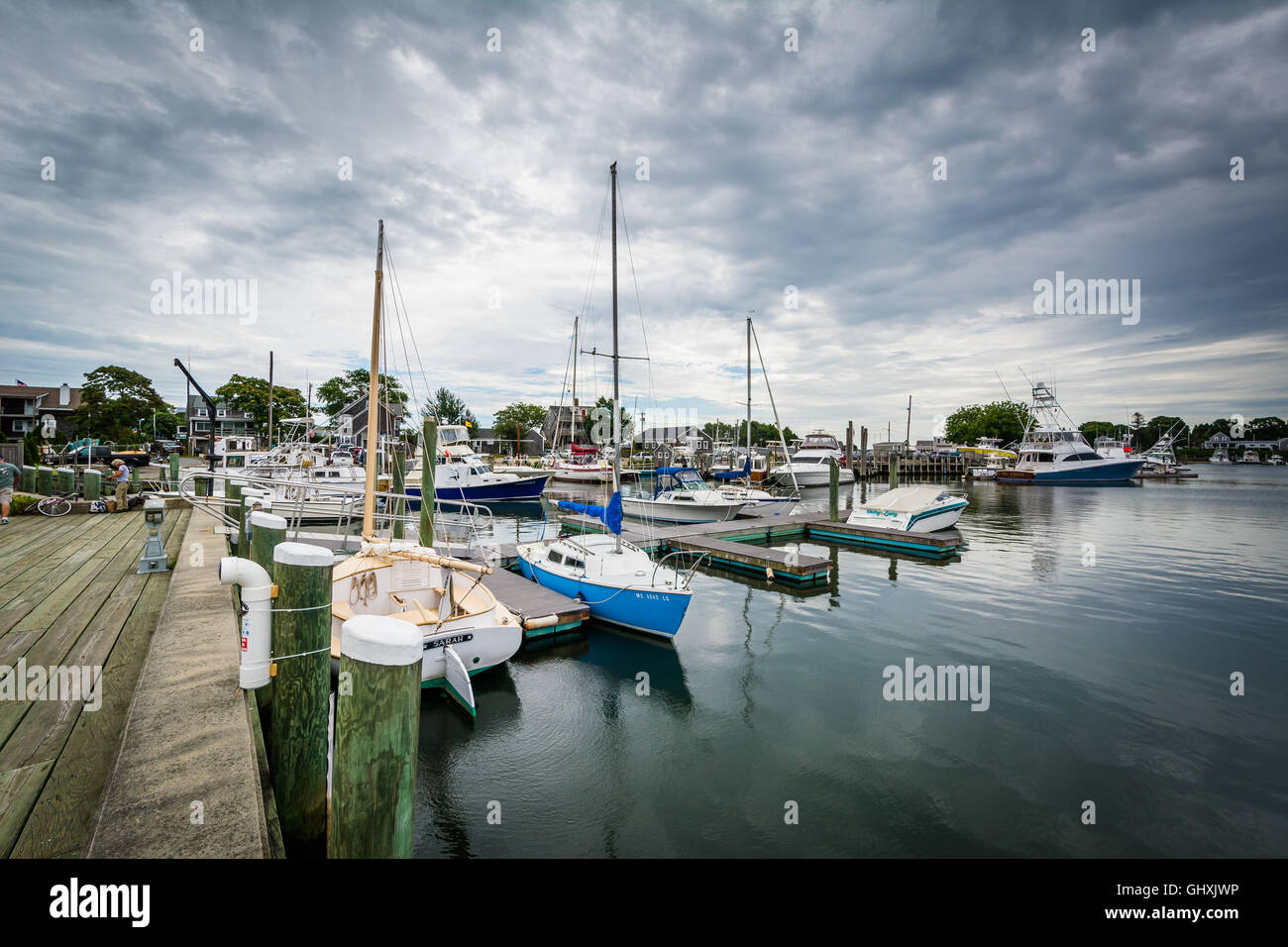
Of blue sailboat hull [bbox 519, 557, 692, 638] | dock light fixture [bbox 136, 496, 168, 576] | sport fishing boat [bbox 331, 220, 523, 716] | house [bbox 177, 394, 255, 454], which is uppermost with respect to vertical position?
house [bbox 177, 394, 255, 454]

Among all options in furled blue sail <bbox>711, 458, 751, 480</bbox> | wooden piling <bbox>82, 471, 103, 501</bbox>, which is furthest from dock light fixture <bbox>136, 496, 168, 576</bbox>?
furled blue sail <bbox>711, 458, 751, 480</bbox>

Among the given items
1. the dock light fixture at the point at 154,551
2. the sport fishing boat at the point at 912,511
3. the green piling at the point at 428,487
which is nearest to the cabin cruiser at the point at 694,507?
the sport fishing boat at the point at 912,511

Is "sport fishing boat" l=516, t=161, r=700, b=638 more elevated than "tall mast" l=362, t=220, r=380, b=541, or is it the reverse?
"tall mast" l=362, t=220, r=380, b=541

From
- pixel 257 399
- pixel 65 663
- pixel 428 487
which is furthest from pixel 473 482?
pixel 257 399

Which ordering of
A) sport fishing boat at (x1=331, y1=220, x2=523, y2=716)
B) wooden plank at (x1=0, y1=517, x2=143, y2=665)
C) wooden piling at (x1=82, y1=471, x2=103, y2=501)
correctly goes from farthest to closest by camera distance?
wooden piling at (x1=82, y1=471, x2=103, y2=501) → sport fishing boat at (x1=331, y1=220, x2=523, y2=716) → wooden plank at (x1=0, y1=517, x2=143, y2=665)

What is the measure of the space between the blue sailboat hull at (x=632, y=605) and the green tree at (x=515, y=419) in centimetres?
8079

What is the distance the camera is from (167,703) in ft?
12.1

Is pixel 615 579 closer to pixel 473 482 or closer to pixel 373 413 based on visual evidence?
pixel 373 413

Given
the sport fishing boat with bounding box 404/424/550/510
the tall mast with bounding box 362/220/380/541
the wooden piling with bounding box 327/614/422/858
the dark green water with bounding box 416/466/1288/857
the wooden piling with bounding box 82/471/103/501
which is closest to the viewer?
the wooden piling with bounding box 327/614/422/858

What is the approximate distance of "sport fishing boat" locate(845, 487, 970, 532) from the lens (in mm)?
22797

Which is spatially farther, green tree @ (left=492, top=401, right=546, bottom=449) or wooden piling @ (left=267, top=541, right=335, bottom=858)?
green tree @ (left=492, top=401, right=546, bottom=449)

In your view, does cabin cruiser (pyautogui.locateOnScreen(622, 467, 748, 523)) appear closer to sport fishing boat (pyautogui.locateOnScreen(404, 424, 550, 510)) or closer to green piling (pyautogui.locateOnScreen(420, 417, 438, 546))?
sport fishing boat (pyautogui.locateOnScreen(404, 424, 550, 510))
